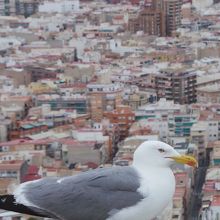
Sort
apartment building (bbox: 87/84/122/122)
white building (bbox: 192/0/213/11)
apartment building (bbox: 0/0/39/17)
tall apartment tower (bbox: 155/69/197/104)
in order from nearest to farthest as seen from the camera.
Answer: apartment building (bbox: 87/84/122/122) → tall apartment tower (bbox: 155/69/197/104) → white building (bbox: 192/0/213/11) → apartment building (bbox: 0/0/39/17)

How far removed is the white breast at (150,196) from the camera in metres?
2.38

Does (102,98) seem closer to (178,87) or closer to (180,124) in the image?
(178,87)

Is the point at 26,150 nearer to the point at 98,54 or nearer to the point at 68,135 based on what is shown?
the point at 68,135

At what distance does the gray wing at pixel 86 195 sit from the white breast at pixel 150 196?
0.04 feet

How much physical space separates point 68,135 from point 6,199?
46.7ft

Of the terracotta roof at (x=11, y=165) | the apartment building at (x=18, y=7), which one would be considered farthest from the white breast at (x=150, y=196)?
the apartment building at (x=18, y=7)

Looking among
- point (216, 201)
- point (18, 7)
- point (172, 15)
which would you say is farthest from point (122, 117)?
point (18, 7)

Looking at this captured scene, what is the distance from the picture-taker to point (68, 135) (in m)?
16.6

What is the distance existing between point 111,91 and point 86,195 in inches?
691

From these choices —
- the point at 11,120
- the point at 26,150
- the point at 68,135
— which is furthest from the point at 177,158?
the point at 11,120

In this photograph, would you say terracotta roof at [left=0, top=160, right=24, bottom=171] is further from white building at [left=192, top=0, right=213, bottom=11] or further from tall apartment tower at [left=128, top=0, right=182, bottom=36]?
white building at [left=192, top=0, right=213, bottom=11]

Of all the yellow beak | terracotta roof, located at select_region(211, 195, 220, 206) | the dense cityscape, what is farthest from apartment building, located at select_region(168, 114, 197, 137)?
the yellow beak

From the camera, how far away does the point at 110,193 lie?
2.38 meters

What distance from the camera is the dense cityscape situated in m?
14.0
